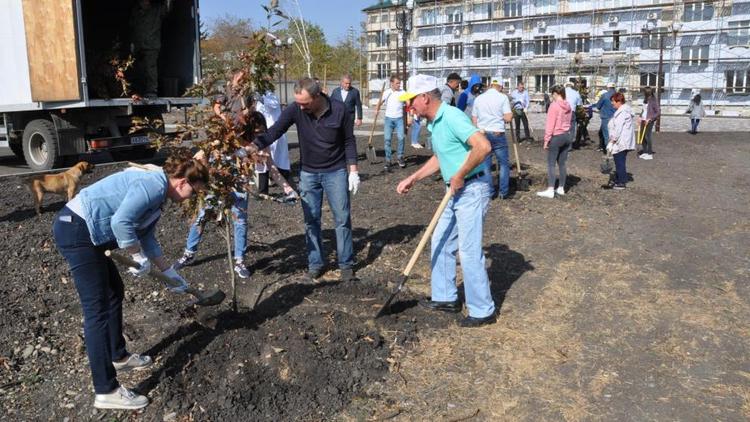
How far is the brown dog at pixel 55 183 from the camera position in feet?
25.2

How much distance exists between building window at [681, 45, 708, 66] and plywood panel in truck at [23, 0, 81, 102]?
1598 inches

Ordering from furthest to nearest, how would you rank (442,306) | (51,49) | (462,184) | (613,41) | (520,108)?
(613,41) < (520,108) < (51,49) < (442,306) < (462,184)

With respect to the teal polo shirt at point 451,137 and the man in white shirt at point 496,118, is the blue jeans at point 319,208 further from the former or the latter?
the man in white shirt at point 496,118

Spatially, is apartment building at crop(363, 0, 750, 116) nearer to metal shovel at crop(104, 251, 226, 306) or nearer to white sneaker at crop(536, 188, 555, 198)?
white sneaker at crop(536, 188, 555, 198)

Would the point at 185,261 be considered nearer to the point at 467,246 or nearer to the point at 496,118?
the point at 467,246

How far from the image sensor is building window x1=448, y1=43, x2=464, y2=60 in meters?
51.9

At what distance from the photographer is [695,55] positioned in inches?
1629

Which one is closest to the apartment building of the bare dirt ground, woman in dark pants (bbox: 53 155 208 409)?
the bare dirt ground

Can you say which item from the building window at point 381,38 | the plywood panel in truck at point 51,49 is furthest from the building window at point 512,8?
the plywood panel in truck at point 51,49

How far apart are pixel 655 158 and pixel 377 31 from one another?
1951 inches

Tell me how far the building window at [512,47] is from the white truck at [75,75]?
132 feet

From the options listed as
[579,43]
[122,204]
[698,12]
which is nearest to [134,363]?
[122,204]

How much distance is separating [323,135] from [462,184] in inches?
61.1

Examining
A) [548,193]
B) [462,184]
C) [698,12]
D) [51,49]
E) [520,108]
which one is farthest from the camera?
[698,12]
